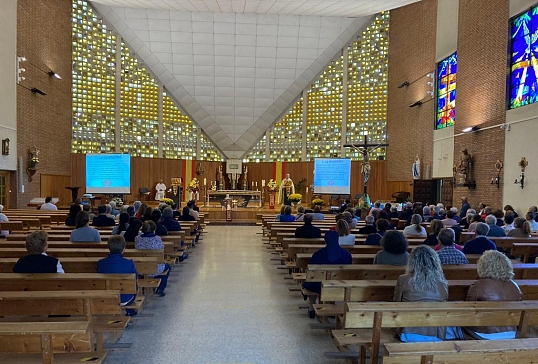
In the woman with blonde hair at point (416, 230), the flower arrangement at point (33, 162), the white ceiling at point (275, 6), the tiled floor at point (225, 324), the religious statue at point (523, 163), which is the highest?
the white ceiling at point (275, 6)

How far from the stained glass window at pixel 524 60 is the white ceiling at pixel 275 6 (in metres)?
5.74

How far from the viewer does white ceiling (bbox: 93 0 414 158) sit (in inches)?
737

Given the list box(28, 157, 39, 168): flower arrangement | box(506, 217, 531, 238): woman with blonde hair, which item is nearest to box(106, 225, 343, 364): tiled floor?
box(506, 217, 531, 238): woman with blonde hair

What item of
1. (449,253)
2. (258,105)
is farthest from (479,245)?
(258,105)

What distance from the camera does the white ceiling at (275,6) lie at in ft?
52.5

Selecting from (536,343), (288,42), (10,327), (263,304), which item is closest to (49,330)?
(10,327)

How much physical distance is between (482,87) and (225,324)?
1121 centimetres

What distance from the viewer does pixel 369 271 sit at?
155 inches

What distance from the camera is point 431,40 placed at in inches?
618

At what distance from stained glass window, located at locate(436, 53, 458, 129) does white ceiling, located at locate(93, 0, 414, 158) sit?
4.12 metres

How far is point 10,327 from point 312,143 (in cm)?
1935

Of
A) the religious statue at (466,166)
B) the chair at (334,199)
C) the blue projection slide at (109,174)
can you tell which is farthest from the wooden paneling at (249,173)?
the religious statue at (466,166)

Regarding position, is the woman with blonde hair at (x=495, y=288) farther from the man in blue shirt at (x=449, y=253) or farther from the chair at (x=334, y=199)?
the chair at (x=334, y=199)

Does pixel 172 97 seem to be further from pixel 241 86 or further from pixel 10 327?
pixel 10 327
